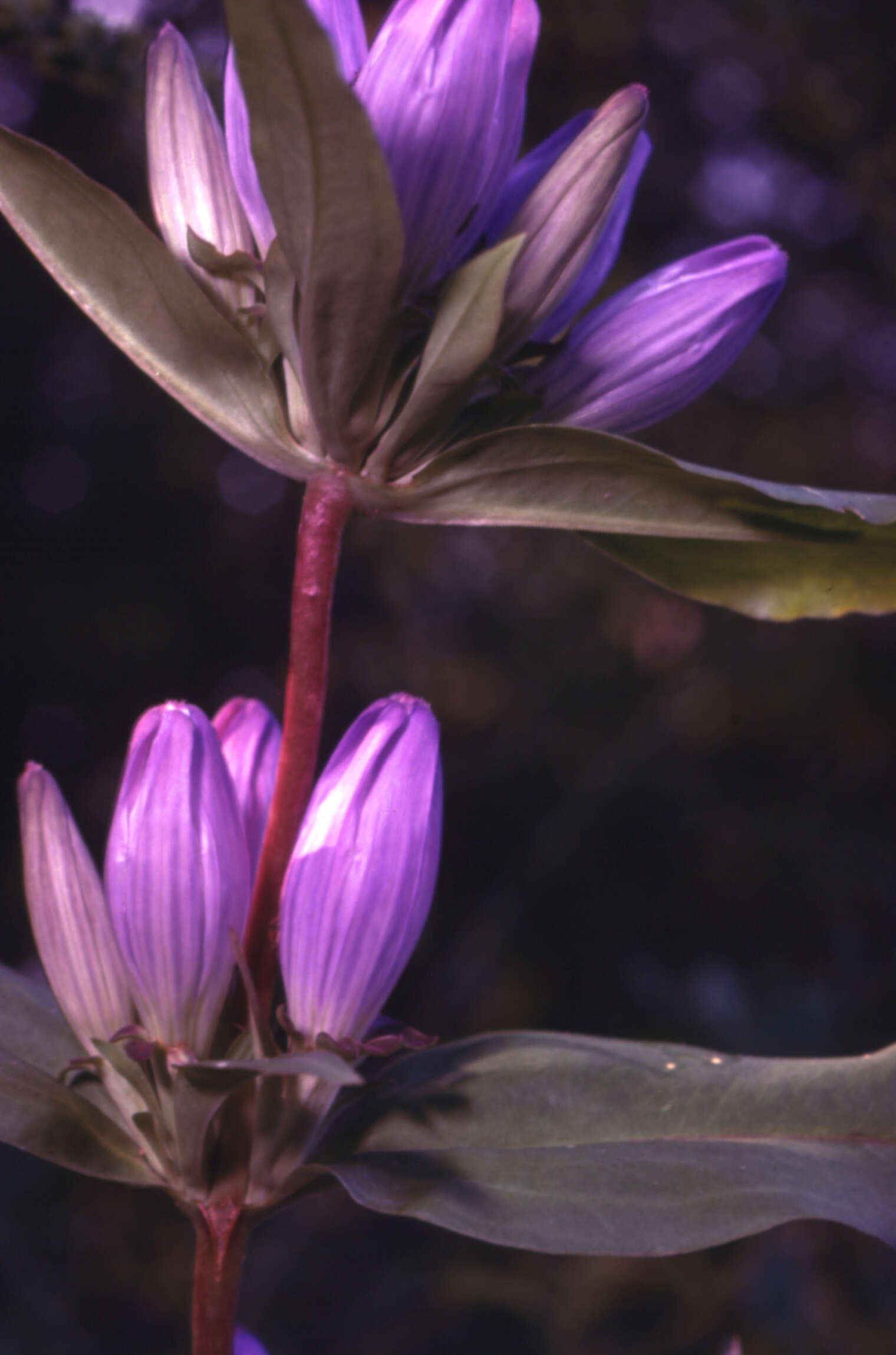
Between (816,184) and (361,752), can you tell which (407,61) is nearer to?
(361,752)

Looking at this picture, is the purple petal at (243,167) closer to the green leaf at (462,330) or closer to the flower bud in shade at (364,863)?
the green leaf at (462,330)

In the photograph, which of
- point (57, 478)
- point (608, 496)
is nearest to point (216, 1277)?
point (608, 496)

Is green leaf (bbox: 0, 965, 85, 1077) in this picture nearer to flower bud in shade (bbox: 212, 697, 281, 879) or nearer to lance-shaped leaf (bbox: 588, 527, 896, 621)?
flower bud in shade (bbox: 212, 697, 281, 879)

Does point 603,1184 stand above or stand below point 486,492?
below

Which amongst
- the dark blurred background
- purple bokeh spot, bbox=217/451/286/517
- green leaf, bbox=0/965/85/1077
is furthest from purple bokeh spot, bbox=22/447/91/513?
green leaf, bbox=0/965/85/1077

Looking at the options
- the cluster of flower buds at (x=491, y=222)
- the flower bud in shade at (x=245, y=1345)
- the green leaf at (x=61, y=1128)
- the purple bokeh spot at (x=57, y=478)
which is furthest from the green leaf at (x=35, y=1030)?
the purple bokeh spot at (x=57, y=478)

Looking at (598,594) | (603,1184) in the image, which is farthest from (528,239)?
(598,594)
